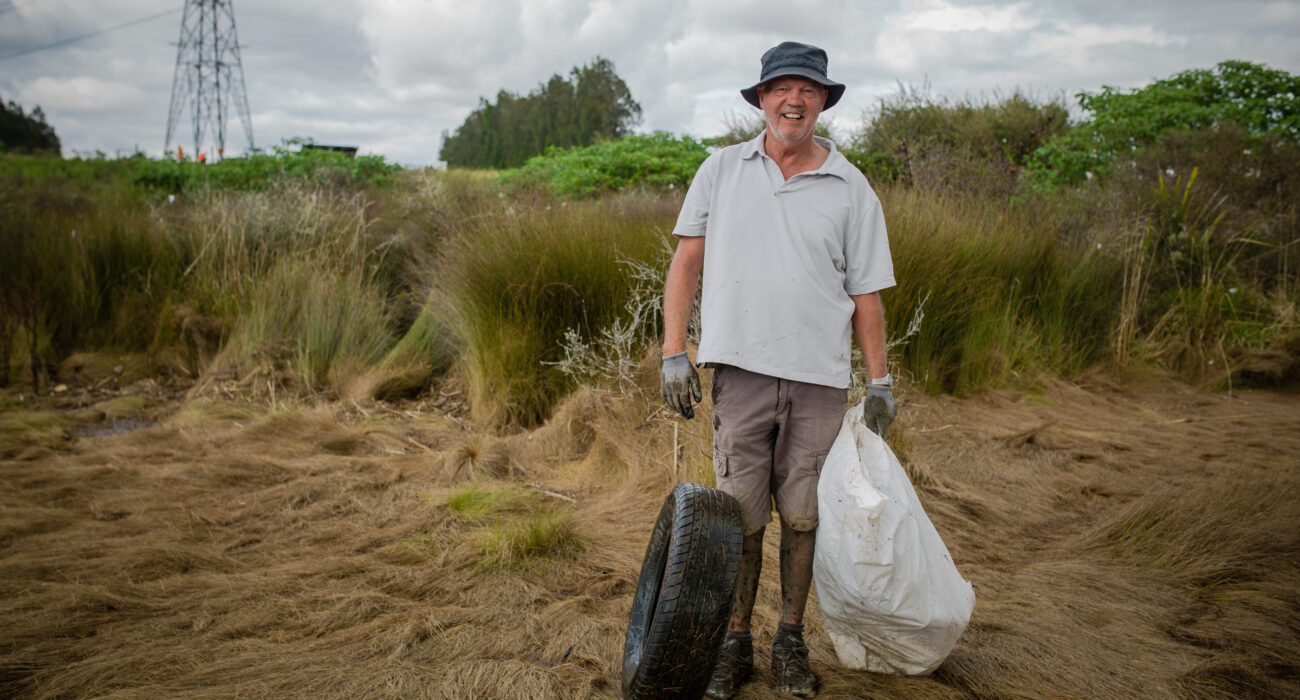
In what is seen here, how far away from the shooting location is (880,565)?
7.03 feet

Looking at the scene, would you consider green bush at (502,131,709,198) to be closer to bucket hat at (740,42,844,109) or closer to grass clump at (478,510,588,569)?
grass clump at (478,510,588,569)

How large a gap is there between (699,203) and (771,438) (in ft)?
2.36

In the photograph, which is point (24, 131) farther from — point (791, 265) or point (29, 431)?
point (791, 265)

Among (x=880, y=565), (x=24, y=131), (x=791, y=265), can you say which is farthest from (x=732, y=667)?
(x=24, y=131)

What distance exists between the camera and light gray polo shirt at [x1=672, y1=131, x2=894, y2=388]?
2.25m

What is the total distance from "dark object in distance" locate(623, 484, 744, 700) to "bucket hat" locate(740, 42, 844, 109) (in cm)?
116

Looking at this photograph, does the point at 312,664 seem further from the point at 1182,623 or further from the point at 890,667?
the point at 1182,623

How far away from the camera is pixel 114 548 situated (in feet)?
10.9

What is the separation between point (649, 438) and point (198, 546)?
2140mm

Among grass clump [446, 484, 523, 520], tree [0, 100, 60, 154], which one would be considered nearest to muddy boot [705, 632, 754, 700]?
grass clump [446, 484, 523, 520]

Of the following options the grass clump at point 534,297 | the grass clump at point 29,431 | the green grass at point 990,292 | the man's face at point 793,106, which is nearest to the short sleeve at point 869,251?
the man's face at point 793,106

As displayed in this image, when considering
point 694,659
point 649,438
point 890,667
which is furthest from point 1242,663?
point 649,438

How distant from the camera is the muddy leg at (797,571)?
7.84ft

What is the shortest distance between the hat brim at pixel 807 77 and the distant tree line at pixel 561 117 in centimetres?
2780
